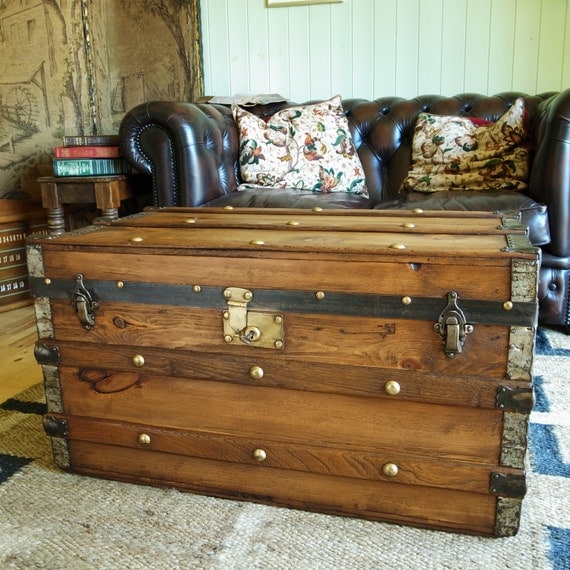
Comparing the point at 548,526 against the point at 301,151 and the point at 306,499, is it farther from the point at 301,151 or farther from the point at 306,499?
the point at 301,151

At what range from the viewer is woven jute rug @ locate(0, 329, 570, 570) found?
41.3 inches

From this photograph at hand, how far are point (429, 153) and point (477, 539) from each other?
176 cm

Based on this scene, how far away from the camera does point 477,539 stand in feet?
3.59

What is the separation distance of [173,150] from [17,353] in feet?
3.01

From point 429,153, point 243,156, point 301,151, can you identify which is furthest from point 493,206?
point 243,156

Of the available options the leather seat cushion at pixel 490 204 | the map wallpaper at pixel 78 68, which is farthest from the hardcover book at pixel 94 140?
the leather seat cushion at pixel 490 204

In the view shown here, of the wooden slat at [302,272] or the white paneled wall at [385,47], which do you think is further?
the white paneled wall at [385,47]

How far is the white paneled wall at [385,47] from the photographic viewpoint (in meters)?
2.80

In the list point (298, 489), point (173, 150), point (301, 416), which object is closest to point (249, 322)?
point (301, 416)

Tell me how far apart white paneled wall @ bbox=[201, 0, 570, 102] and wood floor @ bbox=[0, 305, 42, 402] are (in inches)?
58.2

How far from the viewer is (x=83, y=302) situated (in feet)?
4.01

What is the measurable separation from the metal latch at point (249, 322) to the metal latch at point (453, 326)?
29 centimetres

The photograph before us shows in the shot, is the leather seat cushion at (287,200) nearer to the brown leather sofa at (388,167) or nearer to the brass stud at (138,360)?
the brown leather sofa at (388,167)

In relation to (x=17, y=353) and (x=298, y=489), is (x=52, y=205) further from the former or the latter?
(x=298, y=489)
